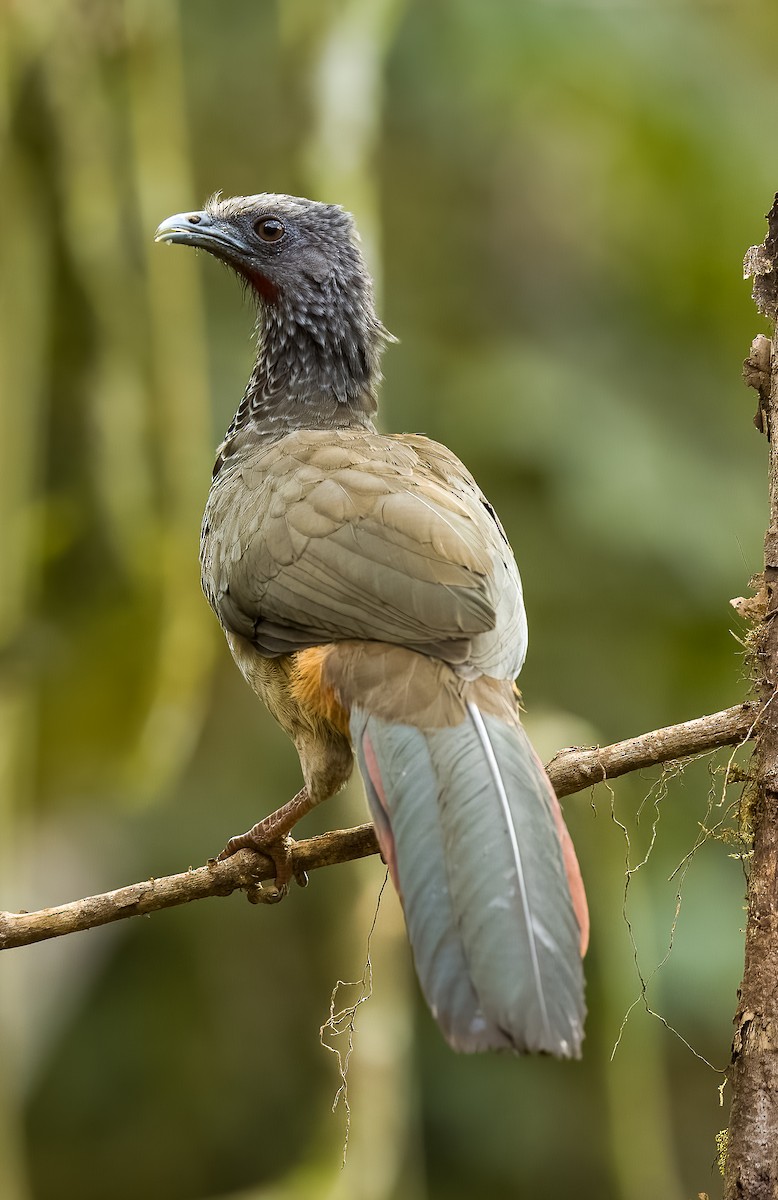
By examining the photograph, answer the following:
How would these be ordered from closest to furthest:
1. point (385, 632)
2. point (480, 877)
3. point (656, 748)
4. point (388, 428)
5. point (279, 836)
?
point (480, 877) < point (656, 748) < point (385, 632) < point (279, 836) < point (388, 428)

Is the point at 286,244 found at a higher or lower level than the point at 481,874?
higher

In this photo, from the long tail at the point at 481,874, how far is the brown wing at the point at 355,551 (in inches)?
8.1

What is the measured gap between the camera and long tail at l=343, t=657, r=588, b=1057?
2.37 metres

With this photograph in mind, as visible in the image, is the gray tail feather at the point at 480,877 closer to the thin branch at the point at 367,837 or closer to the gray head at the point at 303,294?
the thin branch at the point at 367,837

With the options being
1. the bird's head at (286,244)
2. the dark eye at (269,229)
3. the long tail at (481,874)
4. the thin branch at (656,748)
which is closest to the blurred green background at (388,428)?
the bird's head at (286,244)

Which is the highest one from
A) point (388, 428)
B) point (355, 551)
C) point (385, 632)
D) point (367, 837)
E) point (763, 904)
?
point (388, 428)

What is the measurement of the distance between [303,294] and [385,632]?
159 centimetres

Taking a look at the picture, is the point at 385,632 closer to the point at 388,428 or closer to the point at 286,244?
the point at 286,244

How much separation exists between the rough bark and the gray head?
173 centimetres

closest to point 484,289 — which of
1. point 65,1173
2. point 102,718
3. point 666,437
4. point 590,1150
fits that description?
point 666,437

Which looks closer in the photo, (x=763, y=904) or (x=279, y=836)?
(x=763, y=904)

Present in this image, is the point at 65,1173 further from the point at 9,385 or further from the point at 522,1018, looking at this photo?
the point at 522,1018

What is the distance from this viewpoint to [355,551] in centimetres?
328

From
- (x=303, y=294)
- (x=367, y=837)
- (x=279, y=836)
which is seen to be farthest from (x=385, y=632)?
(x=303, y=294)
